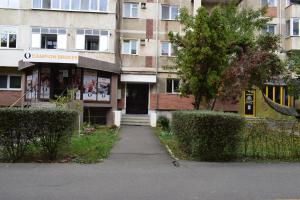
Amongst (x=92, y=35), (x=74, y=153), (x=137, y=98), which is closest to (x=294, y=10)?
(x=137, y=98)

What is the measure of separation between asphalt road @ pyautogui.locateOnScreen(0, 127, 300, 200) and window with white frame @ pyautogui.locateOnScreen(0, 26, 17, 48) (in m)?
19.4

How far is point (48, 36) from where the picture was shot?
96.1 feet

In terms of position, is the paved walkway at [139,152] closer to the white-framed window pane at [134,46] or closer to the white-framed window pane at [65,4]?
the white-framed window pane at [134,46]

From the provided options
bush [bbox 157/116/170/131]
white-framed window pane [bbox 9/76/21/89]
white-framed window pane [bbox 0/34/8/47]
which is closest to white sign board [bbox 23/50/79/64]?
white-framed window pane [bbox 0/34/8/47]

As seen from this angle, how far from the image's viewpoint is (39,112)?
41.5 ft

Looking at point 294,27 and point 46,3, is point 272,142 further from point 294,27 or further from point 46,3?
point 294,27

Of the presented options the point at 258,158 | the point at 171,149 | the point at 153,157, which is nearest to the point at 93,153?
the point at 153,157

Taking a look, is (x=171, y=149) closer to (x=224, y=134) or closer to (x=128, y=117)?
(x=224, y=134)

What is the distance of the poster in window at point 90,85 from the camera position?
2634 cm

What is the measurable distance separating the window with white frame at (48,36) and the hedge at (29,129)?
56.0 feet

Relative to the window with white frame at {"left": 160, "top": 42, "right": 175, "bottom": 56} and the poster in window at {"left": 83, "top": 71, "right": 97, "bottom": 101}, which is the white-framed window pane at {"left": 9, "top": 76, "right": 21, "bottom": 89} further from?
the window with white frame at {"left": 160, "top": 42, "right": 175, "bottom": 56}

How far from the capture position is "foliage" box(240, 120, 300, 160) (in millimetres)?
13836

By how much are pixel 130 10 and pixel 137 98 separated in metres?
6.96

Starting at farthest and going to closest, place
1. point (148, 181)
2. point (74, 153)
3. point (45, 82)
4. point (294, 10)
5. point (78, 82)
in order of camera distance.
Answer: point (294, 10) < point (78, 82) < point (45, 82) < point (74, 153) < point (148, 181)
